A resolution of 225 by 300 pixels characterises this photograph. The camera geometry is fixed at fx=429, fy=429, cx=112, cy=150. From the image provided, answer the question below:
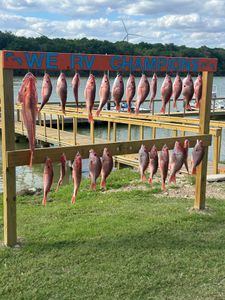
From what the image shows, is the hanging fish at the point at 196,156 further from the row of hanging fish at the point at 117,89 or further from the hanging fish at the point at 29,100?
the hanging fish at the point at 29,100

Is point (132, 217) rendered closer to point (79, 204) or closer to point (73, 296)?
point (79, 204)

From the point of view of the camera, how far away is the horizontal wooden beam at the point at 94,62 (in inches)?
171

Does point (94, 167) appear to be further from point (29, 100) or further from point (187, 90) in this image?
point (187, 90)

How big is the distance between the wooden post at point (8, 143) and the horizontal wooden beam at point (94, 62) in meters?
0.17

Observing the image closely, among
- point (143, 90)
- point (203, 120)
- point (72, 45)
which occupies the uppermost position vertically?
point (72, 45)

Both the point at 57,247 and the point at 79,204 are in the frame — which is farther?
the point at 79,204

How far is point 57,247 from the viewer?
15.4 feet

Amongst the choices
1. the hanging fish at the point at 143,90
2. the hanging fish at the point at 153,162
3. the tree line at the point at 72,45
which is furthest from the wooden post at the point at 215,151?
the hanging fish at the point at 143,90

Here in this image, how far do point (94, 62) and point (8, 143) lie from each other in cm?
129

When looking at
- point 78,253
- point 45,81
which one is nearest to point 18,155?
point 45,81

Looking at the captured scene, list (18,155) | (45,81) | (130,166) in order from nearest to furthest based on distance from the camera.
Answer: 1. (45,81)
2. (18,155)
3. (130,166)

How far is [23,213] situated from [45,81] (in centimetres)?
280

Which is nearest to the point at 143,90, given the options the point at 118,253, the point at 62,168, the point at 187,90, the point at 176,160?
the point at 187,90

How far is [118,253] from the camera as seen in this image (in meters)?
4.54
